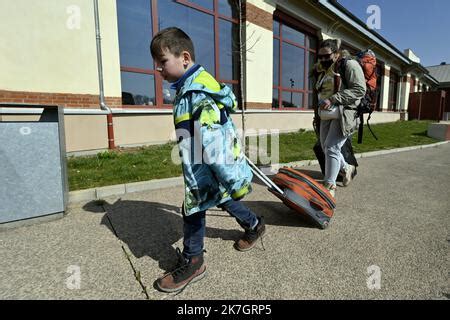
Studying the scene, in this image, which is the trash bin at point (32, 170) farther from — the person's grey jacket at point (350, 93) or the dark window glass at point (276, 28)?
the dark window glass at point (276, 28)

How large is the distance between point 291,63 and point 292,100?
166cm

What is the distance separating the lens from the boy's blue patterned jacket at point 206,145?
1.64 metres

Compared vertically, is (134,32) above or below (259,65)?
above

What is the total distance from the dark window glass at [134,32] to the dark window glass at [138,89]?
277mm

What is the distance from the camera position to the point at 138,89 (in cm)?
716

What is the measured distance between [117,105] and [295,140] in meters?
5.60

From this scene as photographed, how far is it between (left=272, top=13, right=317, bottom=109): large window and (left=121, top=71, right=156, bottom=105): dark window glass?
18.6ft

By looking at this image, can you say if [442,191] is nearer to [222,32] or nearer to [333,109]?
[333,109]

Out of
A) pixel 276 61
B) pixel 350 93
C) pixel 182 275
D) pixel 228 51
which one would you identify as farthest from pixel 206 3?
pixel 182 275

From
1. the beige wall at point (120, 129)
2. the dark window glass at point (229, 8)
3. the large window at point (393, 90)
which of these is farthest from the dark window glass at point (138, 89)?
the large window at point (393, 90)

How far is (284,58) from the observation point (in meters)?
11.8

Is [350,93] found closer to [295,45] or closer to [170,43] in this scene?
[170,43]
